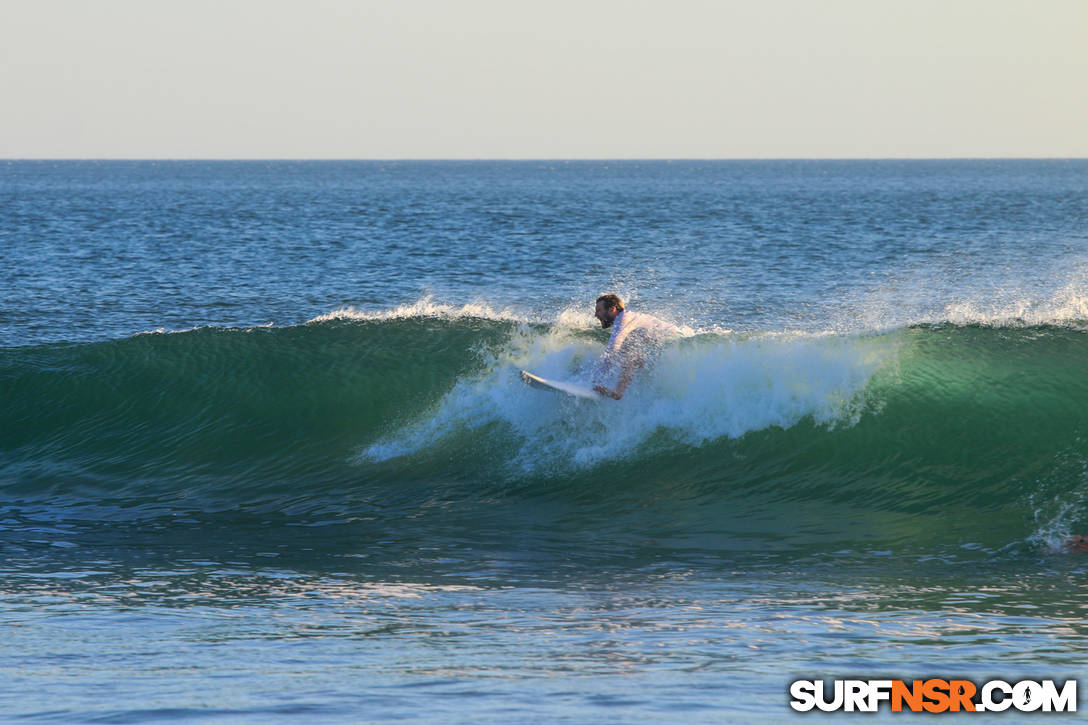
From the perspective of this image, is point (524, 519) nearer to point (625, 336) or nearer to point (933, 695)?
point (625, 336)

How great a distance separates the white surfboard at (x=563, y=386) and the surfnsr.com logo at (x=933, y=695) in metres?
5.23

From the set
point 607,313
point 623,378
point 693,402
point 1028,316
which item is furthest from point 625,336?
point 1028,316

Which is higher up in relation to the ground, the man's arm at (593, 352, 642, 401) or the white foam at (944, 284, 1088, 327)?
the white foam at (944, 284, 1088, 327)

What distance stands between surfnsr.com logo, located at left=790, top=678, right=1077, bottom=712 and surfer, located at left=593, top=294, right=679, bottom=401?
16.4 ft

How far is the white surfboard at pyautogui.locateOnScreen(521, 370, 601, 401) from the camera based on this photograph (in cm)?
1062

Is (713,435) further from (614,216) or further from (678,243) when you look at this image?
(614,216)

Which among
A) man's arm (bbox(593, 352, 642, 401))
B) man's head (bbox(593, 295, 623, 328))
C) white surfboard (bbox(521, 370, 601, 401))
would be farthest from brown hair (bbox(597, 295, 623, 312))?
white surfboard (bbox(521, 370, 601, 401))

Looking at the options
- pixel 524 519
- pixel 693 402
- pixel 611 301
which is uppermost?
pixel 611 301

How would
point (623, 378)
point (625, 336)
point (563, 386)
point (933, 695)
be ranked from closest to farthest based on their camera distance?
point (933, 695) → point (625, 336) → point (623, 378) → point (563, 386)

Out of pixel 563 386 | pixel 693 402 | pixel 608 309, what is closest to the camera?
pixel 608 309

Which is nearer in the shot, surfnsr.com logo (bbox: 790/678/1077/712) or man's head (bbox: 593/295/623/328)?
surfnsr.com logo (bbox: 790/678/1077/712)

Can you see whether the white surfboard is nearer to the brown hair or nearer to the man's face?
the man's face

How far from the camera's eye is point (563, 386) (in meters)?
10.7

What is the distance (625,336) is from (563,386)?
79 centimetres
